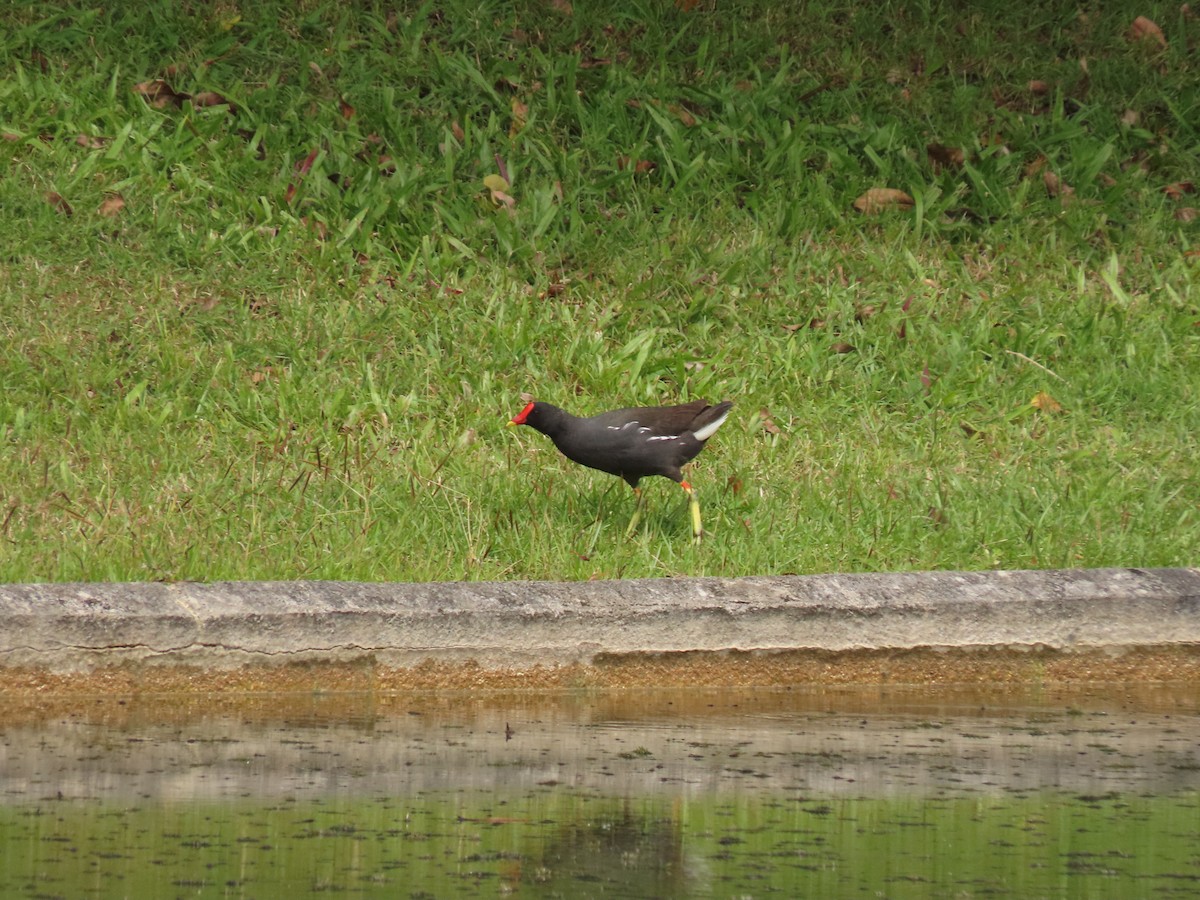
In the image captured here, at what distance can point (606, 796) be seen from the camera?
409 centimetres

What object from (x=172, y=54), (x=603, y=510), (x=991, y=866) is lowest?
(x=603, y=510)

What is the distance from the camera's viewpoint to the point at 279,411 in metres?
7.97

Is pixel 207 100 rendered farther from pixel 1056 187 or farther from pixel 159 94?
pixel 1056 187

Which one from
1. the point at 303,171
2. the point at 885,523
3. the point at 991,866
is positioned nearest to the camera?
the point at 991,866

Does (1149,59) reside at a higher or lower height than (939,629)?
higher

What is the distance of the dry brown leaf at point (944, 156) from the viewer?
34.8ft

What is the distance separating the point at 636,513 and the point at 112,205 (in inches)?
161

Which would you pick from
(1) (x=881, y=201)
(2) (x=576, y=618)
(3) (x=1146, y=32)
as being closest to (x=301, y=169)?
(1) (x=881, y=201)

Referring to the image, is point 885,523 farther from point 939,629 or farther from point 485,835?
point 485,835

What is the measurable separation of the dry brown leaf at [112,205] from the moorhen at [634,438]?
354cm

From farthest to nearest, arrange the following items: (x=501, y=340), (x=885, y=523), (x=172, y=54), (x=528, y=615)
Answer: (x=172, y=54) < (x=501, y=340) < (x=885, y=523) < (x=528, y=615)

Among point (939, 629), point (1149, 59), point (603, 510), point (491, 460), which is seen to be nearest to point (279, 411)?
point (491, 460)

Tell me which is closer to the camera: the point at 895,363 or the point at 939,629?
the point at 939,629

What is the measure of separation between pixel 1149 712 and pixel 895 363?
379 cm
